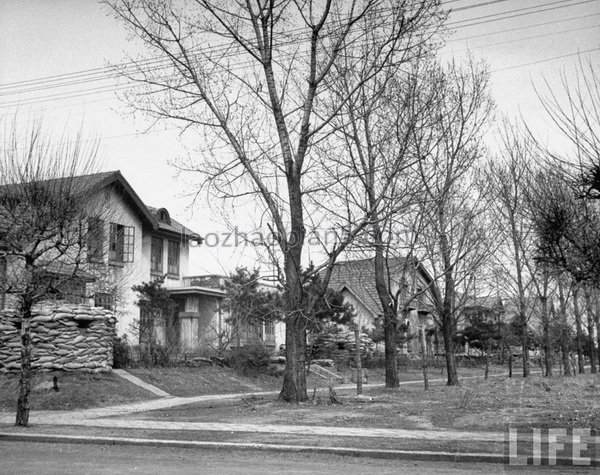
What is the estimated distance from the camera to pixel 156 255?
37469 millimetres

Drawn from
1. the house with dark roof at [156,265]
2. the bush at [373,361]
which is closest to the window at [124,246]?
the house with dark roof at [156,265]

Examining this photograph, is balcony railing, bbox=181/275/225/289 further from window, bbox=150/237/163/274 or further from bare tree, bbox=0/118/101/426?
bare tree, bbox=0/118/101/426

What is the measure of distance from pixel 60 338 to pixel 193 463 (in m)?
12.6

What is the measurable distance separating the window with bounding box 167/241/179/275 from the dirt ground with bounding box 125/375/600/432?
20960 mm

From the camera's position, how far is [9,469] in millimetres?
8656

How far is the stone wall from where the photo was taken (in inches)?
797

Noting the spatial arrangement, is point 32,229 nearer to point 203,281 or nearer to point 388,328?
point 388,328

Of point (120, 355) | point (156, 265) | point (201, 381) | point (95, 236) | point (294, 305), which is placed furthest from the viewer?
point (156, 265)

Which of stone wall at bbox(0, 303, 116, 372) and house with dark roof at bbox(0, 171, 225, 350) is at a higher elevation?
house with dark roof at bbox(0, 171, 225, 350)

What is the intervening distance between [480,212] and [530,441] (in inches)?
653

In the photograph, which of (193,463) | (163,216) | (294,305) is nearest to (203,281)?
(163,216)

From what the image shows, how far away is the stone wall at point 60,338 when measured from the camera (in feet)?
66.4

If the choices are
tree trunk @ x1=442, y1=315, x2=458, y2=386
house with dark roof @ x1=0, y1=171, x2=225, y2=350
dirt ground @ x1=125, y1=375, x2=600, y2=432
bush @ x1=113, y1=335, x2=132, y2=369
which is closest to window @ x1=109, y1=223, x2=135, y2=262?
house with dark roof @ x1=0, y1=171, x2=225, y2=350

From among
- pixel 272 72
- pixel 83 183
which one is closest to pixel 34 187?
pixel 83 183
